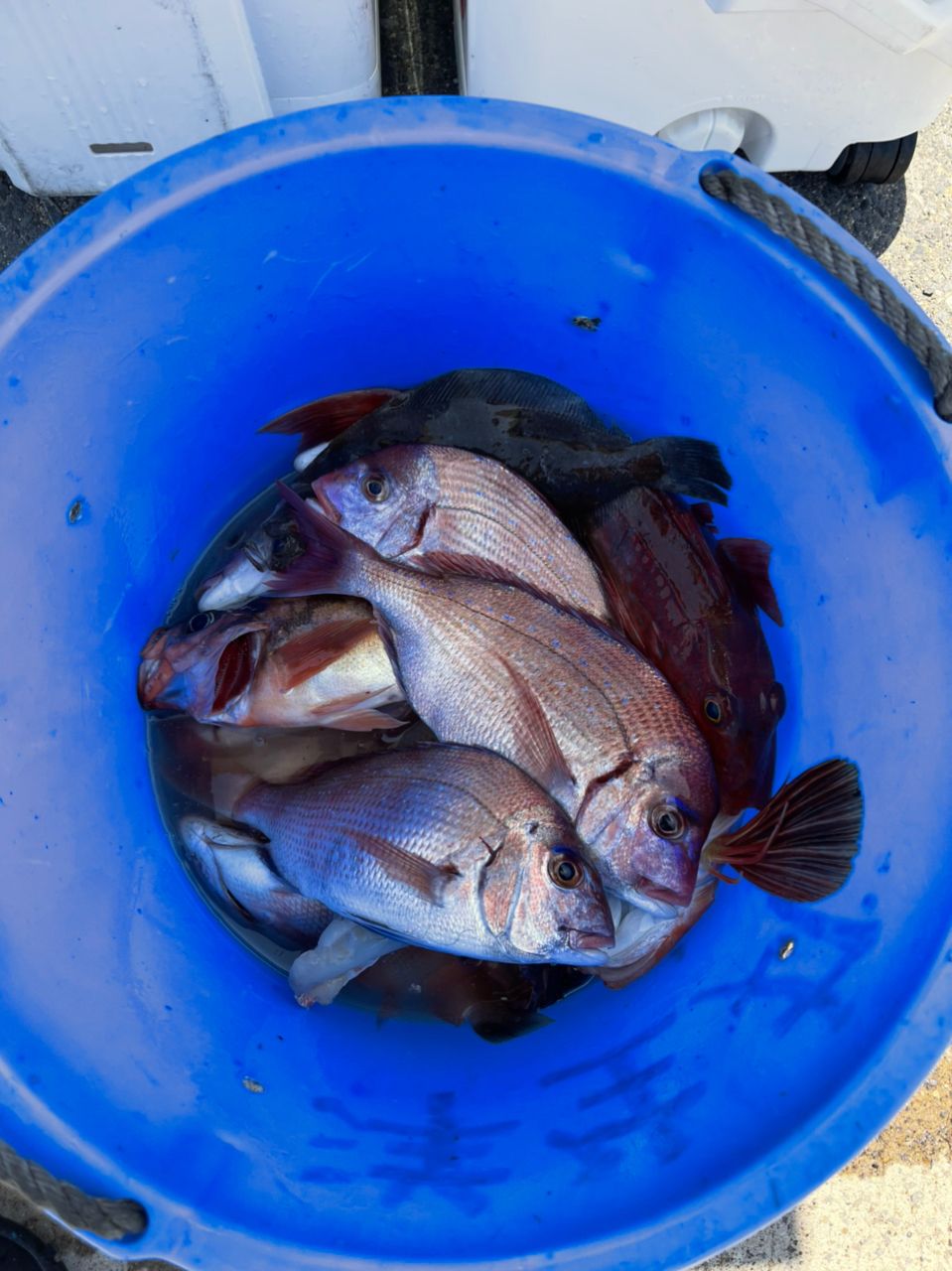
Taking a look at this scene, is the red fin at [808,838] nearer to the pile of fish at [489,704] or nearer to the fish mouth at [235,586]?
the pile of fish at [489,704]

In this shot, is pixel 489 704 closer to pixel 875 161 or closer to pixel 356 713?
pixel 356 713

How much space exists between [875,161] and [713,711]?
144 centimetres

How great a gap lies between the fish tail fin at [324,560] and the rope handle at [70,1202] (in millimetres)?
885

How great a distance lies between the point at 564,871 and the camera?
1.43 m

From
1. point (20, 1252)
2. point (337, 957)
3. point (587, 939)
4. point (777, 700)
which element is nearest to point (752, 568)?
point (777, 700)

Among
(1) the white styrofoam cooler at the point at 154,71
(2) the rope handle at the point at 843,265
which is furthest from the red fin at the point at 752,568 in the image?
(1) the white styrofoam cooler at the point at 154,71

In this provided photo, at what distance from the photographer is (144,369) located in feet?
5.28

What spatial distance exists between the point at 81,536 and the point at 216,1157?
1007mm

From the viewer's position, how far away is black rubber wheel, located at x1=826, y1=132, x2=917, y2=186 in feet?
7.22

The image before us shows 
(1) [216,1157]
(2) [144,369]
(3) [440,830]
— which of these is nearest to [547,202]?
(2) [144,369]

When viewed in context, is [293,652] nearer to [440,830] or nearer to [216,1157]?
[440,830]

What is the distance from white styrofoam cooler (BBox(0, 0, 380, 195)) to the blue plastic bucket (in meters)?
0.53

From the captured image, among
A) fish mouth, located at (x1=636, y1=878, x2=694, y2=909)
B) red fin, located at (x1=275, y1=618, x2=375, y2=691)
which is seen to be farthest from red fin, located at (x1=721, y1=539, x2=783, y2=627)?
red fin, located at (x1=275, y1=618, x2=375, y2=691)

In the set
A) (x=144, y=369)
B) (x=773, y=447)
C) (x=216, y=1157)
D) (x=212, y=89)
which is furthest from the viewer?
(x=212, y=89)
